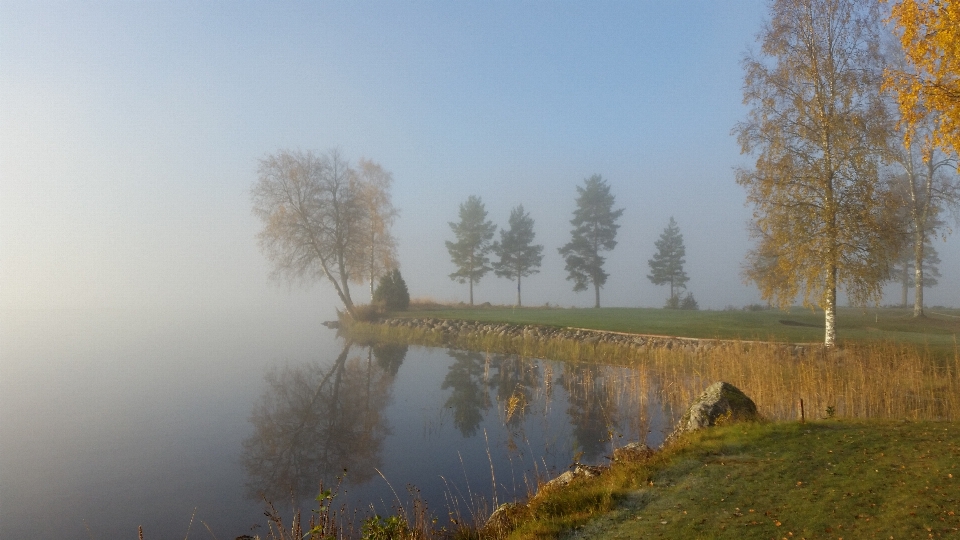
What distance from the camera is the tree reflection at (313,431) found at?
949cm

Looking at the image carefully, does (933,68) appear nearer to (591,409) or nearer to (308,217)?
(591,409)

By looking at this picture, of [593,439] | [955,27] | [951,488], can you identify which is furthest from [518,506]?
[955,27]

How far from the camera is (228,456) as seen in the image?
35.4 ft

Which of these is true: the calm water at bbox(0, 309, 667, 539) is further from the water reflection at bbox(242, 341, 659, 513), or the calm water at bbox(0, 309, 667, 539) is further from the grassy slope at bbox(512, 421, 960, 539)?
the grassy slope at bbox(512, 421, 960, 539)

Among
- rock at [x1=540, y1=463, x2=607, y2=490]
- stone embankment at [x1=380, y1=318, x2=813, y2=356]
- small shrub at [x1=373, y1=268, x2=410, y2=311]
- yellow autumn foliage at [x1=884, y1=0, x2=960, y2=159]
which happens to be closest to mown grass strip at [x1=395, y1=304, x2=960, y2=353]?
stone embankment at [x1=380, y1=318, x2=813, y2=356]

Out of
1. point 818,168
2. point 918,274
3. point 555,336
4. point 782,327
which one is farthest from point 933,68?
point 918,274

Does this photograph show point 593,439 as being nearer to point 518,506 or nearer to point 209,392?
point 518,506

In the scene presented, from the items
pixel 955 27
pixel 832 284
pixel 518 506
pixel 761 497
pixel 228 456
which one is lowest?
pixel 228 456

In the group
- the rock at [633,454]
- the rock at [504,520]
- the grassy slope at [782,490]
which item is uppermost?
the grassy slope at [782,490]

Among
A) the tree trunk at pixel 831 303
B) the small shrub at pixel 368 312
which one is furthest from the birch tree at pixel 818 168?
the small shrub at pixel 368 312

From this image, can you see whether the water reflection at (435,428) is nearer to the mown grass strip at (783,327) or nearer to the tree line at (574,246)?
the mown grass strip at (783,327)

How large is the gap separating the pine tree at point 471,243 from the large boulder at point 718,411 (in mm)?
37582

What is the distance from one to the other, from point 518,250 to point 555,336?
24086mm

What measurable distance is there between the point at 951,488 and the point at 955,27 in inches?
274
